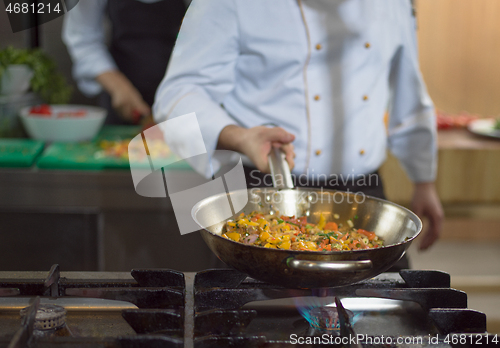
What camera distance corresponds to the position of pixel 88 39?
1.52 metres

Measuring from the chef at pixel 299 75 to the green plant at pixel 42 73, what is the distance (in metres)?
0.75

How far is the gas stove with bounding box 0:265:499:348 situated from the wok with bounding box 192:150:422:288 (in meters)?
Result: 0.05

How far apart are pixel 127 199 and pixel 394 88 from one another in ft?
2.53

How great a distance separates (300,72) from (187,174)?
1.66 ft

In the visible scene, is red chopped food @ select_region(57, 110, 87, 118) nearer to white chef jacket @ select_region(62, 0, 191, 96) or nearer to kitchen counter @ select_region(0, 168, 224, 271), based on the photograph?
white chef jacket @ select_region(62, 0, 191, 96)

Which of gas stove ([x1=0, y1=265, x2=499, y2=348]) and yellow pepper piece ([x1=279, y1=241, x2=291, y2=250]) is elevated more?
yellow pepper piece ([x1=279, y1=241, x2=291, y2=250])

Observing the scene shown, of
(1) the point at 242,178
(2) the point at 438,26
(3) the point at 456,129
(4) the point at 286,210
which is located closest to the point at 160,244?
(1) the point at 242,178

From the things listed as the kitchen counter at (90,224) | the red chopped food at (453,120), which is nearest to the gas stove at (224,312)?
the kitchen counter at (90,224)

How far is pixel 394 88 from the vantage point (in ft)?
3.93

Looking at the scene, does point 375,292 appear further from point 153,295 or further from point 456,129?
point 456,129

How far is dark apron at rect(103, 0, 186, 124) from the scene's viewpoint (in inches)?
55.5

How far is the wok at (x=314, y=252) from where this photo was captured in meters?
0.55

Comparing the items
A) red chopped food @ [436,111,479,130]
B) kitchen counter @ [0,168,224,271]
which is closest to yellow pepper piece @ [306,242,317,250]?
kitchen counter @ [0,168,224,271]

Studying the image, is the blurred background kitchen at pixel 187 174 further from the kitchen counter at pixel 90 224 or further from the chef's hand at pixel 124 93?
the chef's hand at pixel 124 93
